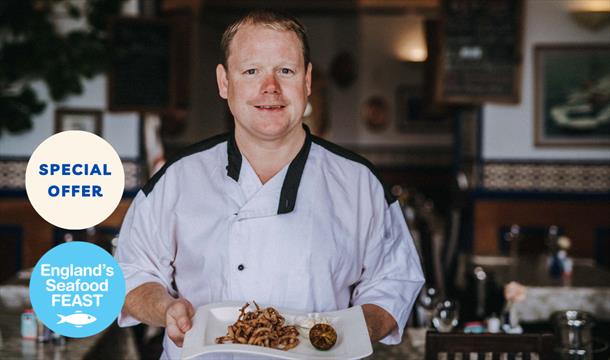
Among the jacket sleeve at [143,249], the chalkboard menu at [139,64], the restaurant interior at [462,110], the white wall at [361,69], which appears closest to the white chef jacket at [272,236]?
the jacket sleeve at [143,249]

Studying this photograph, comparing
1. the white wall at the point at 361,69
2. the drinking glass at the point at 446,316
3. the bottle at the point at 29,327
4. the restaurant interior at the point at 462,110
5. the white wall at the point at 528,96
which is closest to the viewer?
the bottle at the point at 29,327

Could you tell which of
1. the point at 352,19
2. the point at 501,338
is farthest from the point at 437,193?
the point at 501,338

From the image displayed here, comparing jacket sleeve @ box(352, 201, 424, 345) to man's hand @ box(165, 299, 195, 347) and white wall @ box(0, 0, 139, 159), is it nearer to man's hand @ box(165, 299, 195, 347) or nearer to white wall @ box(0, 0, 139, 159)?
man's hand @ box(165, 299, 195, 347)

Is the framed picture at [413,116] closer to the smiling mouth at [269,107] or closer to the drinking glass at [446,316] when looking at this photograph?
the drinking glass at [446,316]

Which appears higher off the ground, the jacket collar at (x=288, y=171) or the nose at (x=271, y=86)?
the nose at (x=271, y=86)

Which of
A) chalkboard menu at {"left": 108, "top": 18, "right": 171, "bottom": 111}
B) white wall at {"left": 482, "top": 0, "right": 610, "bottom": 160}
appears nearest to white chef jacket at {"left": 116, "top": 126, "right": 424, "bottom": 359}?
chalkboard menu at {"left": 108, "top": 18, "right": 171, "bottom": 111}

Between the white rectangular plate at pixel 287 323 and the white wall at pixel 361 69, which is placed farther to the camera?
the white wall at pixel 361 69

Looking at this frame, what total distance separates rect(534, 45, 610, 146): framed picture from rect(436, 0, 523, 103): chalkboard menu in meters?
0.26

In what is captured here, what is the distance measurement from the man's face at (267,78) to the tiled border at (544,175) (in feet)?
15.1

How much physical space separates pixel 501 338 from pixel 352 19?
27.2ft

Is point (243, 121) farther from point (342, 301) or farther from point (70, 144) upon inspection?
point (342, 301)

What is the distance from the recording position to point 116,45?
16.9 ft

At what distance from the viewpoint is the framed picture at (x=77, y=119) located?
17.3 feet

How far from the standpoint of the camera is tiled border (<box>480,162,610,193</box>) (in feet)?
19.0
